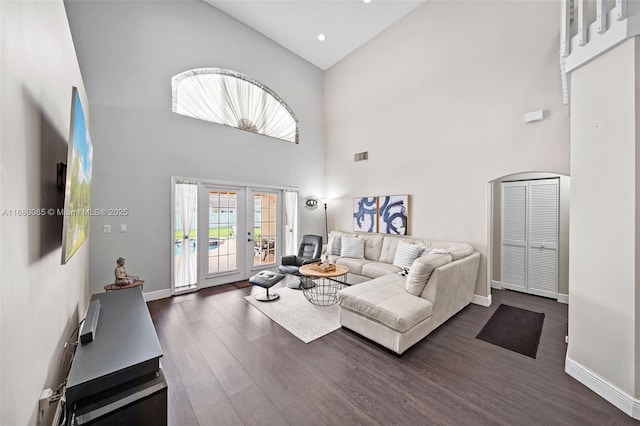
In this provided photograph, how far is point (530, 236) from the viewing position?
425 centimetres

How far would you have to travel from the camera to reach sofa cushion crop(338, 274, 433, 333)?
95.8 inches

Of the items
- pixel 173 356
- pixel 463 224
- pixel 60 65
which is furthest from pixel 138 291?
pixel 463 224

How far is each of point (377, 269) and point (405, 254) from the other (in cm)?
55

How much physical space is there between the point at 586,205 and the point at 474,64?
2.99m

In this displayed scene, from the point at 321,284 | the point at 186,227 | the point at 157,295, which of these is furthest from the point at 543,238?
the point at 157,295

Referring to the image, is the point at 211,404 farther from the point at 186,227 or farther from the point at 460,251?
the point at 460,251

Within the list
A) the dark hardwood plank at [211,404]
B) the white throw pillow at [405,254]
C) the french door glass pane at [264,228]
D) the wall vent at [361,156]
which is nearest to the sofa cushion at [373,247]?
the white throw pillow at [405,254]

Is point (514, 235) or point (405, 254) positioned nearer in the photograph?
point (405, 254)

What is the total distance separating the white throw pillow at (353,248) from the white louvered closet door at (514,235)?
263 centimetres

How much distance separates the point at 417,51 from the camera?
470cm

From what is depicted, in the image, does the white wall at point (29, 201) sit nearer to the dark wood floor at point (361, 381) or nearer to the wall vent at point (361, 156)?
the dark wood floor at point (361, 381)

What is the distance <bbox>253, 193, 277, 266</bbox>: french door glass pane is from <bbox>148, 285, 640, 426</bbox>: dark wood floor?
7.80 ft

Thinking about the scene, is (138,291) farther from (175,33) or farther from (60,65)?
(175,33)

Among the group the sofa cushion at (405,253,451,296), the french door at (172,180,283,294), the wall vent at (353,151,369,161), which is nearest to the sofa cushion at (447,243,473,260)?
the sofa cushion at (405,253,451,296)
